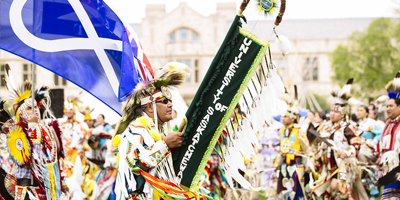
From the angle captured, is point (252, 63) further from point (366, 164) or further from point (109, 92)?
point (366, 164)

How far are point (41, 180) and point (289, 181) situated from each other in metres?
4.44

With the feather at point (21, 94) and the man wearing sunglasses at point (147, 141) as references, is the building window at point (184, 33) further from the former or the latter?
the man wearing sunglasses at point (147, 141)

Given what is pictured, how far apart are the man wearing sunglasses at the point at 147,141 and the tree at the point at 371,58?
2879cm

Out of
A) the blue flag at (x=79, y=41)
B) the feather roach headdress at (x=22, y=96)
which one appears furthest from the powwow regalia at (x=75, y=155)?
the blue flag at (x=79, y=41)

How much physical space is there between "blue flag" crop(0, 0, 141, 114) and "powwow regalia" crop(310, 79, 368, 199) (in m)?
4.05

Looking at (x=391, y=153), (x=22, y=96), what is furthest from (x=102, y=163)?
(x=391, y=153)

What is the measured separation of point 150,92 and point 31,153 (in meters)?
1.92

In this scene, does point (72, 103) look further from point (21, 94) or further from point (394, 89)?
point (394, 89)

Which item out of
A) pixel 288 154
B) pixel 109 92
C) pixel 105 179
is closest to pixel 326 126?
pixel 288 154

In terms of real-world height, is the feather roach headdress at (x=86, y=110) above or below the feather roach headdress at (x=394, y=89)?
below

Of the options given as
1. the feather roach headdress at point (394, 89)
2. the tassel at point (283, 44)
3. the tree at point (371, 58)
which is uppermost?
the tree at point (371, 58)

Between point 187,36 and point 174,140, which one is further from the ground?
point 187,36

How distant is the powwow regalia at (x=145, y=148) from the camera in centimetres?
376

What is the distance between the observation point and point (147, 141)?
385cm
